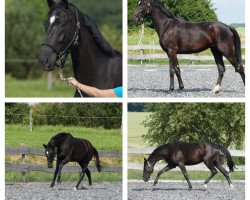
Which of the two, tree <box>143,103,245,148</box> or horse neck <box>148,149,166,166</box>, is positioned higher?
tree <box>143,103,245,148</box>

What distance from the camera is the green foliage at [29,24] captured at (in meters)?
12.6

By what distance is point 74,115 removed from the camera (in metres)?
7.98

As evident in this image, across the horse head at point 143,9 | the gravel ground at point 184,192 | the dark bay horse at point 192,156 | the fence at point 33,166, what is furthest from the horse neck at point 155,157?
the horse head at point 143,9

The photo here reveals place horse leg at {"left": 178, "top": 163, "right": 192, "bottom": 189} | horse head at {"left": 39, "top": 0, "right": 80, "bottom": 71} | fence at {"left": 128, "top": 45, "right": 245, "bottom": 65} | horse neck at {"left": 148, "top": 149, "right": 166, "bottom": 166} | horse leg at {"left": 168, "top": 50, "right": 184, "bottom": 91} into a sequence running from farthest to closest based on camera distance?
fence at {"left": 128, "top": 45, "right": 245, "bottom": 65}
horse neck at {"left": 148, "top": 149, "right": 166, "bottom": 166}
horse leg at {"left": 178, "top": 163, "right": 192, "bottom": 189}
horse leg at {"left": 168, "top": 50, "right": 184, "bottom": 91}
horse head at {"left": 39, "top": 0, "right": 80, "bottom": 71}

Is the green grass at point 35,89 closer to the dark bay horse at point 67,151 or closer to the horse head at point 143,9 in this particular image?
the dark bay horse at point 67,151

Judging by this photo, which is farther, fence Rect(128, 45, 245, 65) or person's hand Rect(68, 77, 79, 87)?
fence Rect(128, 45, 245, 65)

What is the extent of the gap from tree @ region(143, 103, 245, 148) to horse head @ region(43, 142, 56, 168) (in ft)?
2.64

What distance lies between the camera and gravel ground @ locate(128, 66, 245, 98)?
7.55 meters

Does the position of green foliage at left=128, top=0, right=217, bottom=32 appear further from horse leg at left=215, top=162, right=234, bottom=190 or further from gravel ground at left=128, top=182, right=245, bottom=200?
gravel ground at left=128, top=182, right=245, bottom=200

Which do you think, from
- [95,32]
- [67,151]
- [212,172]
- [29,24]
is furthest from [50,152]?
[29,24]

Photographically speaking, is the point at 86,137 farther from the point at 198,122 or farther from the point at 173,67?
the point at 173,67

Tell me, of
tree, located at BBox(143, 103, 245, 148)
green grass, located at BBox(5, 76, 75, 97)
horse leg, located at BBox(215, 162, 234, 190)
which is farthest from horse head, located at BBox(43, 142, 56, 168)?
green grass, located at BBox(5, 76, 75, 97)

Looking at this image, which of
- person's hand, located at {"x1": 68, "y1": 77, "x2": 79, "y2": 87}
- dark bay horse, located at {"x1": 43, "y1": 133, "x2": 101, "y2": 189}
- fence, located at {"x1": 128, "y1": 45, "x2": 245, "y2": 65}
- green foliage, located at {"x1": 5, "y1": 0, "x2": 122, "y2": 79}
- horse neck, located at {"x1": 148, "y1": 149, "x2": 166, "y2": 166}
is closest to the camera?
person's hand, located at {"x1": 68, "y1": 77, "x2": 79, "y2": 87}

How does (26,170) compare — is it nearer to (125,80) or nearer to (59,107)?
(59,107)
